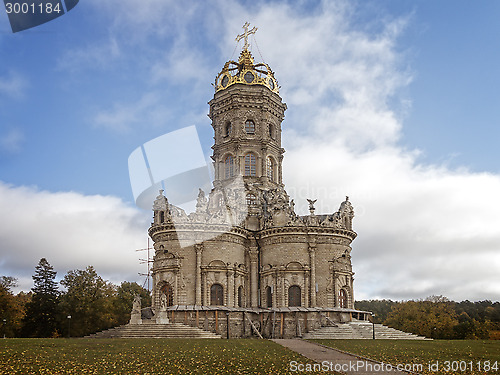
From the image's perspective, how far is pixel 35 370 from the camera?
730 inches

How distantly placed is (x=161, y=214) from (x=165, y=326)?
14025 millimetres

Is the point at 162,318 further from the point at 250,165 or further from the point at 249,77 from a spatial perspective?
the point at 249,77

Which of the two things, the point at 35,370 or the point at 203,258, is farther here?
the point at 203,258

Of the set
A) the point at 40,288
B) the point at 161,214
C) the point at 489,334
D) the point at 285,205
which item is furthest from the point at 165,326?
the point at 489,334

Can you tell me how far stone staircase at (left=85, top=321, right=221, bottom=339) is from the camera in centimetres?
4038

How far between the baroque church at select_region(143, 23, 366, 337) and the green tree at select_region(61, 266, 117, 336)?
14.5m

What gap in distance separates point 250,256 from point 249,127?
15.4 meters

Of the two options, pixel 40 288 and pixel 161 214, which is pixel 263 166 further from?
pixel 40 288

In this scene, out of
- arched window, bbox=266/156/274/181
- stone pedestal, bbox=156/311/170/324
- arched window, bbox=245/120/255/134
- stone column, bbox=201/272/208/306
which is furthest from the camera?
arched window, bbox=245/120/255/134

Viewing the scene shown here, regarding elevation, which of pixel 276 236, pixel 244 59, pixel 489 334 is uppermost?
pixel 244 59

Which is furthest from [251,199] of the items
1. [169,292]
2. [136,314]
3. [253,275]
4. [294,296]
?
[136,314]

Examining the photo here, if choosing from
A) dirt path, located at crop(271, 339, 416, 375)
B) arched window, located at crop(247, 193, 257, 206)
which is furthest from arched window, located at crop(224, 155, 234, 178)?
dirt path, located at crop(271, 339, 416, 375)

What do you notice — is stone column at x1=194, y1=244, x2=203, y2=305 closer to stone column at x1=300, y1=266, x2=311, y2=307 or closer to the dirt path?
stone column at x1=300, y1=266, x2=311, y2=307

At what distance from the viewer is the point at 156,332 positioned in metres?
40.7
